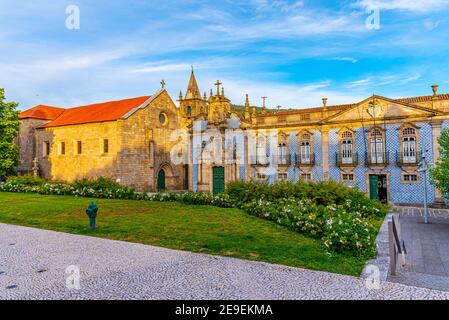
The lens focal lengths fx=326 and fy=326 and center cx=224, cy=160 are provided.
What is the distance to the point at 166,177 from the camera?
1367 inches

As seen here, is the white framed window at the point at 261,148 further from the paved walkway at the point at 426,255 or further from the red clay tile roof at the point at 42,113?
the red clay tile roof at the point at 42,113

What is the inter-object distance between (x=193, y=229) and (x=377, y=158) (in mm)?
15554

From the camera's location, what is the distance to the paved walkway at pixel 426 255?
19.2ft

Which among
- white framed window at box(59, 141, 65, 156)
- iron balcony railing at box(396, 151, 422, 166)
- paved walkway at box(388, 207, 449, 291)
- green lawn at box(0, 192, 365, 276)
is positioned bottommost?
paved walkway at box(388, 207, 449, 291)

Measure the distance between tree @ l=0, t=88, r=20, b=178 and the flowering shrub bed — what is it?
390 inches

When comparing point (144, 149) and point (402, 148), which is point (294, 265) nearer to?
point (402, 148)

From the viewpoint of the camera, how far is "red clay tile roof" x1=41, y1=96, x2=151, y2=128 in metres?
31.4

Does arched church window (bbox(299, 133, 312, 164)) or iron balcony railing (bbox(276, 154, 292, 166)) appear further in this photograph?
iron balcony railing (bbox(276, 154, 292, 166))

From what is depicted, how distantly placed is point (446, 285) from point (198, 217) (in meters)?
8.70

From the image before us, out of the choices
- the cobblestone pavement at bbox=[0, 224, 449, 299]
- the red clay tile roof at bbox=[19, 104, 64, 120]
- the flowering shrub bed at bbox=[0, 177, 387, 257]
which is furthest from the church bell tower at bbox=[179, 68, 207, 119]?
the cobblestone pavement at bbox=[0, 224, 449, 299]

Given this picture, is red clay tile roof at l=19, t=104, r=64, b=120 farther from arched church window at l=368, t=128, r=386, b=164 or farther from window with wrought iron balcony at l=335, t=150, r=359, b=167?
arched church window at l=368, t=128, r=386, b=164

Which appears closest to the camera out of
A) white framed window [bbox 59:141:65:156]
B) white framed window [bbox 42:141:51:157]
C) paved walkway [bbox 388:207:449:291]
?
paved walkway [bbox 388:207:449:291]

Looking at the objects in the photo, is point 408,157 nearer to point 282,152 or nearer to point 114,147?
point 282,152
